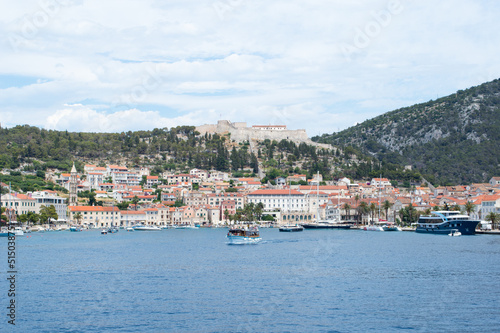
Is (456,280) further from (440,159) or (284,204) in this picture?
(440,159)

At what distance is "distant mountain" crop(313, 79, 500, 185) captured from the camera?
139750 mm

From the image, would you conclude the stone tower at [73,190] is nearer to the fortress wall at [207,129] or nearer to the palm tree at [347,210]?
the palm tree at [347,210]

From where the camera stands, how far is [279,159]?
143 meters

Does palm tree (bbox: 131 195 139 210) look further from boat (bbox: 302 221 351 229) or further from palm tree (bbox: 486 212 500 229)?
palm tree (bbox: 486 212 500 229)

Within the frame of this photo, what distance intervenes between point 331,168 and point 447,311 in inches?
4599

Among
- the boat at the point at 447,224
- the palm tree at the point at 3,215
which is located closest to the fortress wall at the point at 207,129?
the palm tree at the point at 3,215

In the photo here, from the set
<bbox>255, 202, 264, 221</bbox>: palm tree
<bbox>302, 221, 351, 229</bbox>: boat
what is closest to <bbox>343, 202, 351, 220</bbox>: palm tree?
<bbox>302, 221, 351, 229</bbox>: boat

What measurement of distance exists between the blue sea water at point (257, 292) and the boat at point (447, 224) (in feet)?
84.5

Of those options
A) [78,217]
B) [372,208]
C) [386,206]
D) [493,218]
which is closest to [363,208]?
[372,208]

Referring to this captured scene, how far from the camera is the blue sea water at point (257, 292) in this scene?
2130cm

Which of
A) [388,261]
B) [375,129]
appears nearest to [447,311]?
[388,261]

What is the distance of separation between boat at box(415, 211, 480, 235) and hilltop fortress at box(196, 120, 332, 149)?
81.0 meters

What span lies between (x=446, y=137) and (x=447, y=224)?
9165 centimetres

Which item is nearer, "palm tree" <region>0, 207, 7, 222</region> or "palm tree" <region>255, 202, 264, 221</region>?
"palm tree" <region>0, 207, 7, 222</region>
